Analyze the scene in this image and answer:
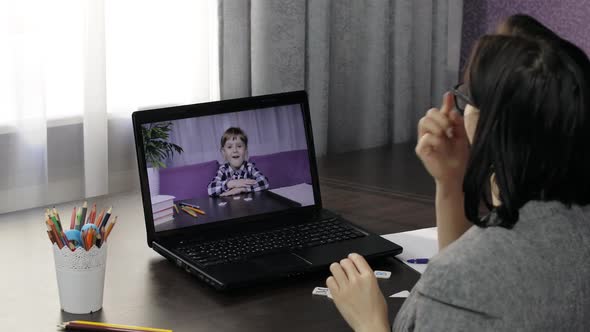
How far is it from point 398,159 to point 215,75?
1.79 feet

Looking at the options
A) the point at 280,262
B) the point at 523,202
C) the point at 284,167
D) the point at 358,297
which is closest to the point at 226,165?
the point at 284,167

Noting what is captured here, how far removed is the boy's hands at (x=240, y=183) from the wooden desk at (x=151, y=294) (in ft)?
0.60

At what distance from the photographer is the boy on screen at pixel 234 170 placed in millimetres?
1615

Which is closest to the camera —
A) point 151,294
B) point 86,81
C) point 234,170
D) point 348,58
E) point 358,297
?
point 358,297

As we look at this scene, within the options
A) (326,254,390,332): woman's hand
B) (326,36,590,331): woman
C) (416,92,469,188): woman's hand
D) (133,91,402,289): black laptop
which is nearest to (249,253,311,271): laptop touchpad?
(133,91,402,289): black laptop

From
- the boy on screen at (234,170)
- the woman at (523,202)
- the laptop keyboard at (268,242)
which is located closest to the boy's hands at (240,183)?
the boy on screen at (234,170)

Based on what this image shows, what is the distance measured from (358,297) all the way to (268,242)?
328mm

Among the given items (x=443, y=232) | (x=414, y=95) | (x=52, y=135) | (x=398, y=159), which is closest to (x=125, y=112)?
(x=52, y=135)

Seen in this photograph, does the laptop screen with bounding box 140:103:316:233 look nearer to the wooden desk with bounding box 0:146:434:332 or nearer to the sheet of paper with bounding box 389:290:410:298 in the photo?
the wooden desk with bounding box 0:146:434:332

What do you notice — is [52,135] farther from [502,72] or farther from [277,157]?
[502,72]

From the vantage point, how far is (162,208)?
1566 mm

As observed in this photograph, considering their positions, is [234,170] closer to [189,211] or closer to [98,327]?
[189,211]

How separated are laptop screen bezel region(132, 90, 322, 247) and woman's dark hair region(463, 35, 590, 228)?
679 mm

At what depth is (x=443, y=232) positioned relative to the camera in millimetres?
1469
